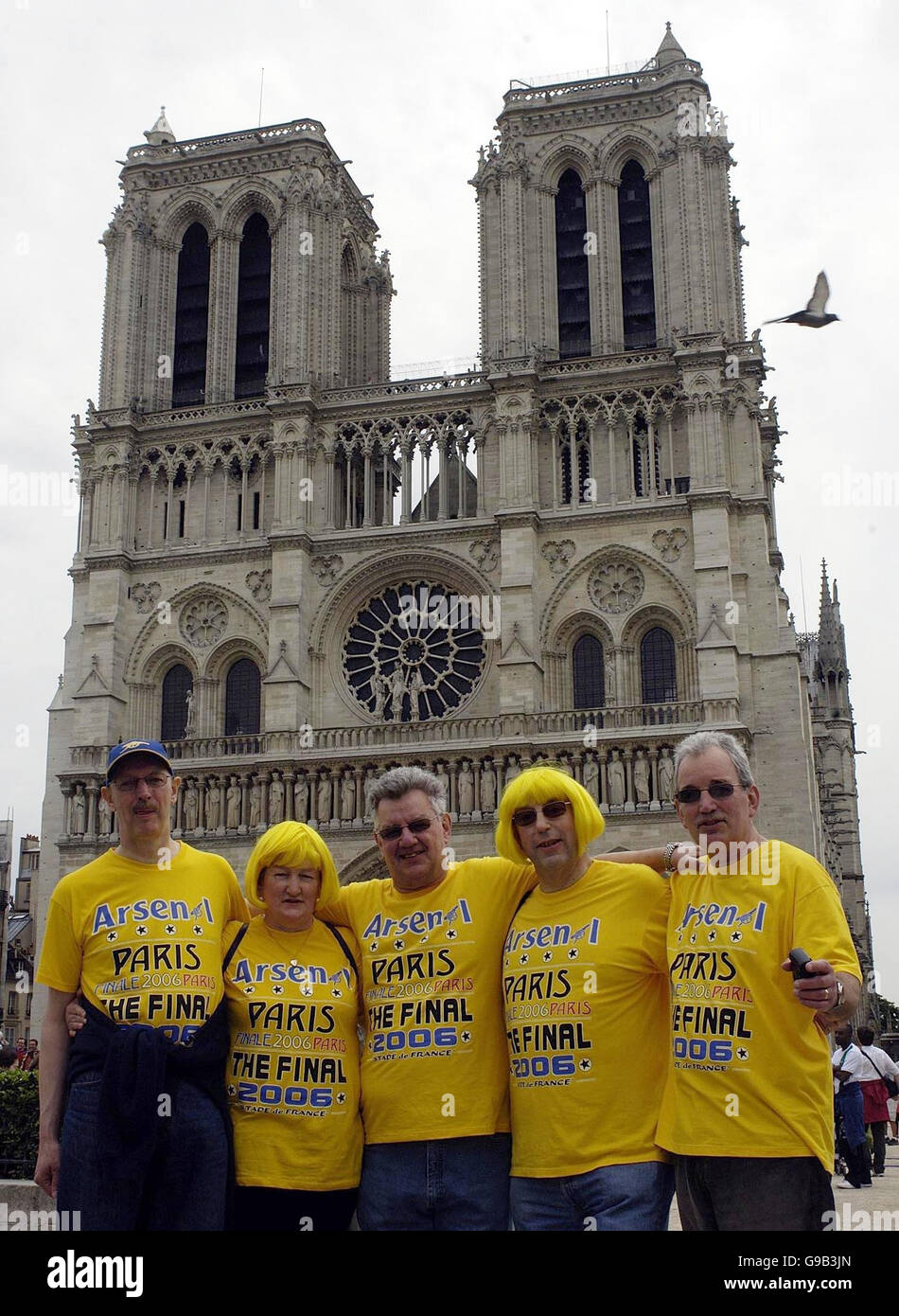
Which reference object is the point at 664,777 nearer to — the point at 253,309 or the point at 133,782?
the point at 253,309

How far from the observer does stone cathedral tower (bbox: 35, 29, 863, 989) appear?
101 feet

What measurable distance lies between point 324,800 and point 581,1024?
26203mm

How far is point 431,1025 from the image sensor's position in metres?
5.43

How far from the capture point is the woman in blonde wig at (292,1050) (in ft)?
17.7

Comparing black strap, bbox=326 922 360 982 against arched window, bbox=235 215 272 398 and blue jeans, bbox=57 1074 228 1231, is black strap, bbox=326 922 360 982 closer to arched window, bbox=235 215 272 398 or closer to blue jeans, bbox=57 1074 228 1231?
blue jeans, bbox=57 1074 228 1231

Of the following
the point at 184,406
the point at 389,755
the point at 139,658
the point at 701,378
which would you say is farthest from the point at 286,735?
the point at 701,378

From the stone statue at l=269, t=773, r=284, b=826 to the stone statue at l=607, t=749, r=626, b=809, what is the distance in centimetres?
723

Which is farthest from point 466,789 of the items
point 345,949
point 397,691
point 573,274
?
point 345,949

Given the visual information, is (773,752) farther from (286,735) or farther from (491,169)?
(491,169)

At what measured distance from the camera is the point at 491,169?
1385 inches

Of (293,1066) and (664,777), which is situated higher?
(664,777)

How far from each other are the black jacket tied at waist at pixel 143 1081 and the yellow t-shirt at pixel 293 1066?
120mm

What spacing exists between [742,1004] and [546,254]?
31593 mm

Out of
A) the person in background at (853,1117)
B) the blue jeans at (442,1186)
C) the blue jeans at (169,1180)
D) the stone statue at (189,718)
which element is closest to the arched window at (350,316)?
the stone statue at (189,718)
